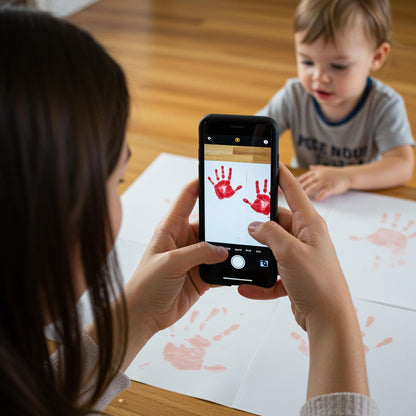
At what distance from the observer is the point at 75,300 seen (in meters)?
0.42

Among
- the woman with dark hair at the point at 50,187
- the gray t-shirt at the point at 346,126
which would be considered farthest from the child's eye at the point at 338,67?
the woman with dark hair at the point at 50,187

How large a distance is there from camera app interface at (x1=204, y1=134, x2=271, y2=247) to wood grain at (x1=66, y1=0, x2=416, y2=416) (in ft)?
1.10

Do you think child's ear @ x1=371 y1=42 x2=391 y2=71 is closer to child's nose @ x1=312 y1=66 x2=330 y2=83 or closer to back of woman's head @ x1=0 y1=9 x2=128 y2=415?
child's nose @ x1=312 y1=66 x2=330 y2=83

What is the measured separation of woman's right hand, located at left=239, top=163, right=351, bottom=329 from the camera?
1.81ft

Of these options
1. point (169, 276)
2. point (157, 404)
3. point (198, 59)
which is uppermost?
point (169, 276)

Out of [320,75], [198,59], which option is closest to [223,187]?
[320,75]

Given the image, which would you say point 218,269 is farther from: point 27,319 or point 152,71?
point 152,71

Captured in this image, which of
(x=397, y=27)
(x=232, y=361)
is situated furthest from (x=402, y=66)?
(x=232, y=361)

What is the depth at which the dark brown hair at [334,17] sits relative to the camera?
39.8 inches

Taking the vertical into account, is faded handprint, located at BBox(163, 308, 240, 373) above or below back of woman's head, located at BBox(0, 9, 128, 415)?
below

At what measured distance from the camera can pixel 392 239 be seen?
2.68ft

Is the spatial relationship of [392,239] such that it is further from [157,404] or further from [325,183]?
[157,404]

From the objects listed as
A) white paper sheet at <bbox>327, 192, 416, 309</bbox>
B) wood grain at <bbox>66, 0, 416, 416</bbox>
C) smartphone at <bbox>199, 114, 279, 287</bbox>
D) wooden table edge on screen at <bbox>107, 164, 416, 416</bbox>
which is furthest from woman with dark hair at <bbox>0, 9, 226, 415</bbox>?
wood grain at <bbox>66, 0, 416, 416</bbox>

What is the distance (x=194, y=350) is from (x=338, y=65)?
701 millimetres
